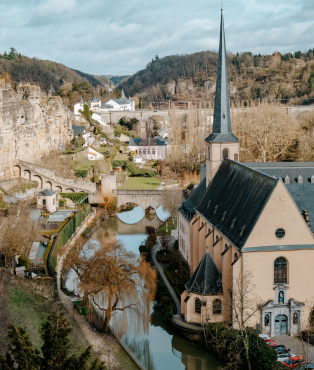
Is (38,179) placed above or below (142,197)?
above

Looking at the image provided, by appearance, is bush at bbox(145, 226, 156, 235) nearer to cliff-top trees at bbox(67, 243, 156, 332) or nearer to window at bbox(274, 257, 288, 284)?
cliff-top trees at bbox(67, 243, 156, 332)

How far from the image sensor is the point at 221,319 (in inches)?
988

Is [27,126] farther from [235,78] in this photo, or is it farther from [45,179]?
[235,78]

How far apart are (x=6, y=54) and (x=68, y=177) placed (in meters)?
94.7

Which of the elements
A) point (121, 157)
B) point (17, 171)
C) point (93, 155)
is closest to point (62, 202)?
point (17, 171)

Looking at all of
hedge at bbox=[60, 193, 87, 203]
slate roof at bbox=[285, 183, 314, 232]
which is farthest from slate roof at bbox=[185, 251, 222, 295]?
hedge at bbox=[60, 193, 87, 203]

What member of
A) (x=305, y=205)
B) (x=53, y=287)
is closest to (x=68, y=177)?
(x=53, y=287)

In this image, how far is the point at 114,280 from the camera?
2403cm

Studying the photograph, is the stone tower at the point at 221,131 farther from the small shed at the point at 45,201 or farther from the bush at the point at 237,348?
the small shed at the point at 45,201

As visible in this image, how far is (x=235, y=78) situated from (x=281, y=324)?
111 m

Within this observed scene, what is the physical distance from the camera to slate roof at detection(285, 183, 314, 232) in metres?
27.3

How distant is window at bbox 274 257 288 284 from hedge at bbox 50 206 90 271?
13.1 meters

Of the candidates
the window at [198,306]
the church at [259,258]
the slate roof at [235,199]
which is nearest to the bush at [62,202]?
the slate roof at [235,199]

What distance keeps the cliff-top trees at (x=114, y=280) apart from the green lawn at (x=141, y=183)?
33145 mm
